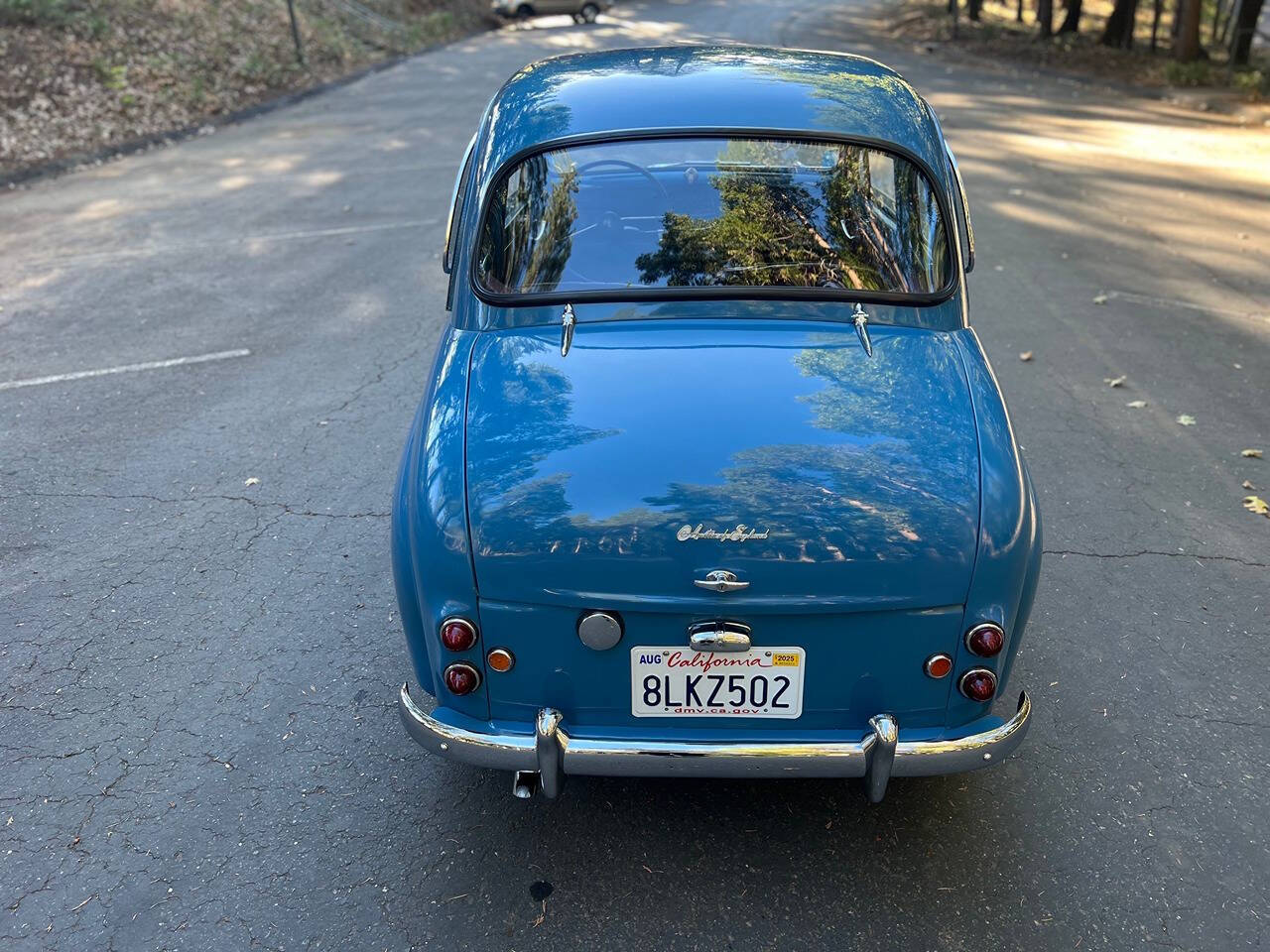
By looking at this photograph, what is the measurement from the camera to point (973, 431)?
2695 millimetres

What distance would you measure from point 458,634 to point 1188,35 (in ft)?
68.3

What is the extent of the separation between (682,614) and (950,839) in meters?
1.20

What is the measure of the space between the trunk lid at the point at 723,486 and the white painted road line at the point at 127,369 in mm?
4250

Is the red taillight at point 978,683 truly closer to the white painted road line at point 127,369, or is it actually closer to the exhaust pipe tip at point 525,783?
the exhaust pipe tip at point 525,783

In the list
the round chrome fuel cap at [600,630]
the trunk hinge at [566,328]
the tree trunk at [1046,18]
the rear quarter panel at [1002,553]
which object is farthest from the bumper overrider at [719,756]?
the tree trunk at [1046,18]

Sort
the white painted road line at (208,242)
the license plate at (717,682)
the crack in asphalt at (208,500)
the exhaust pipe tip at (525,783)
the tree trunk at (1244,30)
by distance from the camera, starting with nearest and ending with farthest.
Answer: the license plate at (717,682)
the exhaust pipe tip at (525,783)
the crack in asphalt at (208,500)
the white painted road line at (208,242)
the tree trunk at (1244,30)

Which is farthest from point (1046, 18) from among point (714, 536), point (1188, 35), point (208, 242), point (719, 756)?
point (719, 756)

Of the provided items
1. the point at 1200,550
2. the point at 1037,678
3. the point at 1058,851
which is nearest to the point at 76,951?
the point at 1058,851

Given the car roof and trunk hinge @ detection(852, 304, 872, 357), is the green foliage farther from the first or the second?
trunk hinge @ detection(852, 304, 872, 357)

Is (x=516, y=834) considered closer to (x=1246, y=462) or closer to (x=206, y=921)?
(x=206, y=921)

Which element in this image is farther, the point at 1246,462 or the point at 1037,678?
the point at 1246,462

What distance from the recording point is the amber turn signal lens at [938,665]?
251cm

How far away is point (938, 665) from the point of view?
2.52 meters

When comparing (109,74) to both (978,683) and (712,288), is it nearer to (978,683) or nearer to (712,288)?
(712,288)
